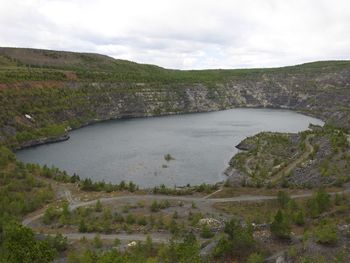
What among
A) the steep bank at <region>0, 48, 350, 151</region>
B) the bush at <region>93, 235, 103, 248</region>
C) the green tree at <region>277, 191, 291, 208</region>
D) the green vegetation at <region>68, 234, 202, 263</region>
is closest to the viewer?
the green vegetation at <region>68, 234, 202, 263</region>

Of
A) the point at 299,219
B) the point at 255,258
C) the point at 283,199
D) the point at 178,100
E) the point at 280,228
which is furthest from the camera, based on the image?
the point at 178,100

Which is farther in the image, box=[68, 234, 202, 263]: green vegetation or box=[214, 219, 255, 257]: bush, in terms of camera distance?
box=[214, 219, 255, 257]: bush

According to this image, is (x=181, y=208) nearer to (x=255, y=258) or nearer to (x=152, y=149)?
(x=255, y=258)

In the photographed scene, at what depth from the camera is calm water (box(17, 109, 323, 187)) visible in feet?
248

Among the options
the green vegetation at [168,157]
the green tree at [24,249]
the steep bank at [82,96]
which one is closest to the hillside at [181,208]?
the green tree at [24,249]

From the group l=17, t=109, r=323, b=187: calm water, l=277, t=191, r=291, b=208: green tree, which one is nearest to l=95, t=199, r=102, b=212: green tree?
l=277, t=191, r=291, b=208: green tree

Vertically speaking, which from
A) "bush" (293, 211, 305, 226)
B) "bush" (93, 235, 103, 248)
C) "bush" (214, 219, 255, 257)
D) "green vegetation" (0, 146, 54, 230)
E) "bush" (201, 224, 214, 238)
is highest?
"bush" (214, 219, 255, 257)

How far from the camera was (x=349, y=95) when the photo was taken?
16775 cm

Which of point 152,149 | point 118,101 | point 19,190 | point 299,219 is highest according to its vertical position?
point 299,219

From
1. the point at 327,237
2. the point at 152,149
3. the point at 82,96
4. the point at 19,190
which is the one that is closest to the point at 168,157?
the point at 152,149

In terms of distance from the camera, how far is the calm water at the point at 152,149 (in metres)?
75.6

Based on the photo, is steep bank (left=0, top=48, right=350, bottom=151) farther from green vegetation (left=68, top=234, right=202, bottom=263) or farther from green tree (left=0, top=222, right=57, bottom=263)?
green tree (left=0, top=222, right=57, bottom=263)

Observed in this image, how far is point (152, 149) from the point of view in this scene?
97375 millimetres

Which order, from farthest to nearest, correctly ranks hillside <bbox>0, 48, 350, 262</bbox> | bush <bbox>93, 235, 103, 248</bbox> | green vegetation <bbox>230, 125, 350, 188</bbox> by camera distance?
green vegetation <bbox>230, 125, 350, 188</bbox>, bush <bbox>93, 235, 103, 248</bbox>, hillside <bbox>0, 48, 350, 262</bbox>
